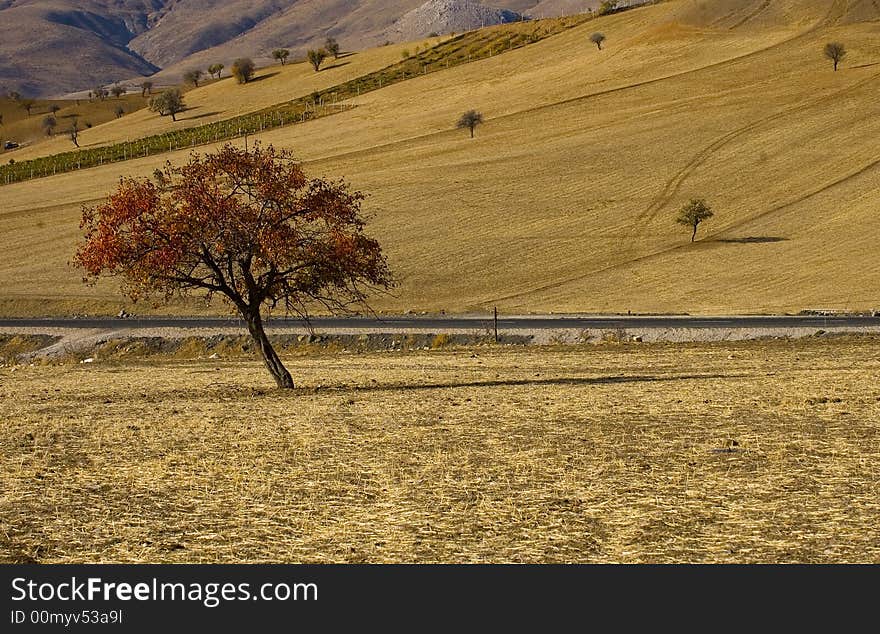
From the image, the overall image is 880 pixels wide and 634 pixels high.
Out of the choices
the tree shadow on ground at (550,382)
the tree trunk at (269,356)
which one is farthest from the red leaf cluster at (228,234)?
the tree shadow on ground at (550,382)

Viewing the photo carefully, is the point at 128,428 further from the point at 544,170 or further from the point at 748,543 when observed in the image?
the point at 544,170

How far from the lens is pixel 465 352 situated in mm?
45156

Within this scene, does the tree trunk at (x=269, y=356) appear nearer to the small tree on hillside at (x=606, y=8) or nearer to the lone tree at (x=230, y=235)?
the lone tree at (x=230, y=235)

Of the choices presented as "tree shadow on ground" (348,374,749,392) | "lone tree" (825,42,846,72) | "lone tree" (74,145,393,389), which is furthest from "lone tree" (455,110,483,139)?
"lone tree" (74,145,393,389)

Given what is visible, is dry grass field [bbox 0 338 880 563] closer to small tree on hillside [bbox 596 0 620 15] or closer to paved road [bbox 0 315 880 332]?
paved road [bbox 0 315 880 332]

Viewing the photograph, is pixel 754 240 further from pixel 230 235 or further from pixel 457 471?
pixel 457 471

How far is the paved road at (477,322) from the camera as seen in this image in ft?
170

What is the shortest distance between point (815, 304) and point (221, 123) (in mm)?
119286

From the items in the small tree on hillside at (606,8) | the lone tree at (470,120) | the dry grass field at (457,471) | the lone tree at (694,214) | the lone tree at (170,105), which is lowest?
the dry grass field at (457,471)

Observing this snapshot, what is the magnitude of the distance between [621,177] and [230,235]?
70.6 m

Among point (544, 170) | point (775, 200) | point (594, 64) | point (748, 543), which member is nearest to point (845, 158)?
point (775, 200)

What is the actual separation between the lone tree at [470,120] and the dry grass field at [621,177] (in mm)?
1371

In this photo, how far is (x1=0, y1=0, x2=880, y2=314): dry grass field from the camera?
71.8m

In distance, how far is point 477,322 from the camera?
5719 centimetres
